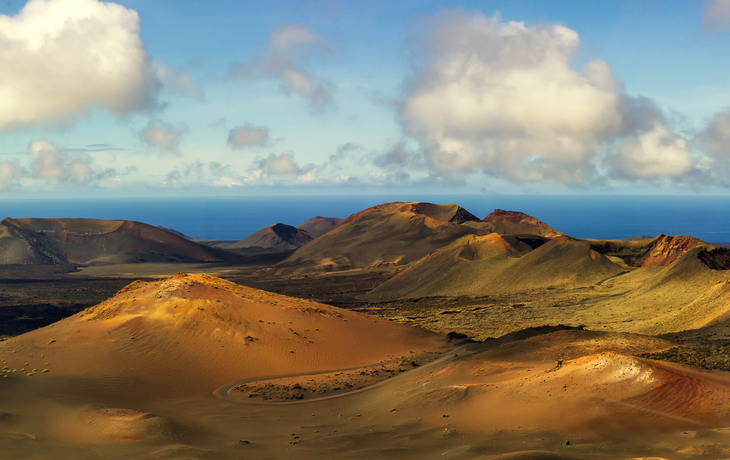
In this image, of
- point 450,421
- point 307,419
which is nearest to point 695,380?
point 450,421

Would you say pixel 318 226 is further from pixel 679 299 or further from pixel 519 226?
pixel 679 299

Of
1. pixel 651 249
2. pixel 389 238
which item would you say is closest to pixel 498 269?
pixel 651 249

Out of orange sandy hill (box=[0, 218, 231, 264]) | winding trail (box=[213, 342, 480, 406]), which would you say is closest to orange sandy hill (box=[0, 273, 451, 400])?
winding trail (box=[213, 342, 480, 406])

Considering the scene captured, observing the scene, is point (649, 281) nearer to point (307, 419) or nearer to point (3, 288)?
point (307, 419)

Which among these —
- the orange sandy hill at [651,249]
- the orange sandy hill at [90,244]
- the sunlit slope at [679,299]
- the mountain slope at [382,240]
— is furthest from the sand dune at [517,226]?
the orange sandy hill at [90,244]

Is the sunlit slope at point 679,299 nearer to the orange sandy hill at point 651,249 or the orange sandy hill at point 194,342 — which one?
the orange sandy hill at point 651,249
